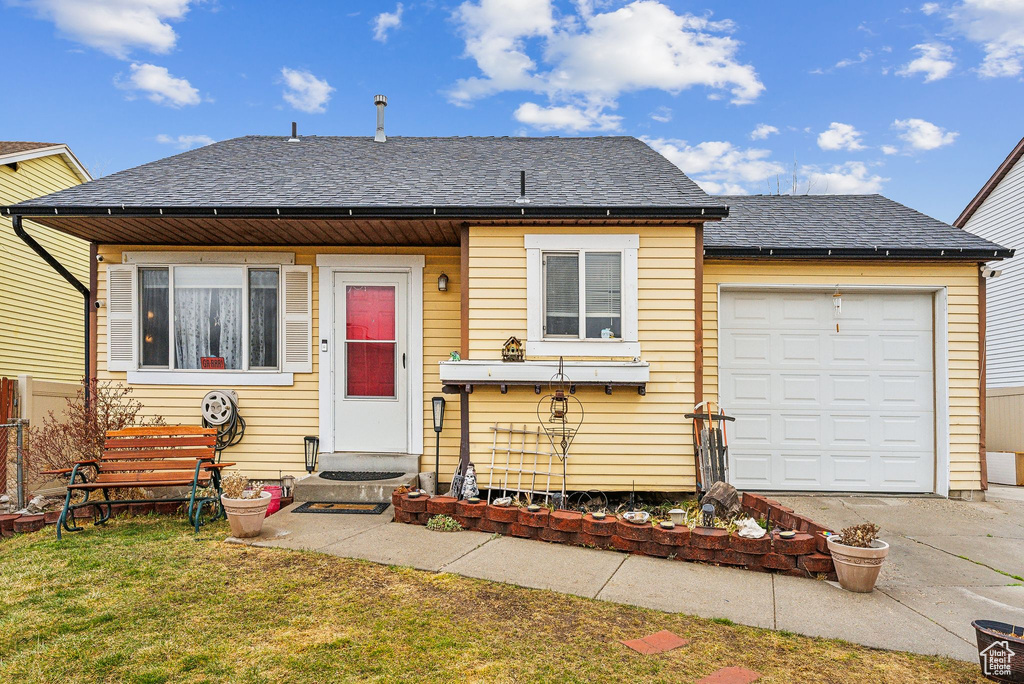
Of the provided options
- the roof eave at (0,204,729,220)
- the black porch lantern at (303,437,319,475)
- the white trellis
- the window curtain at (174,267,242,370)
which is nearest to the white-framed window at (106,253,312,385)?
the window curtain at (174,267,242,370)

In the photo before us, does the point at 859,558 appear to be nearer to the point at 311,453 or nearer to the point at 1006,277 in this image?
the point at 311,453

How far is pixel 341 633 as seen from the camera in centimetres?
320

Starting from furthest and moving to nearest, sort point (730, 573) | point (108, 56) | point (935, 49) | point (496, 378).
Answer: point (108, 56), point (935, 49), point (496, 378), point (730, 573)

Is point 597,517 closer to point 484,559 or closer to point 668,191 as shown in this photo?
point 484,559

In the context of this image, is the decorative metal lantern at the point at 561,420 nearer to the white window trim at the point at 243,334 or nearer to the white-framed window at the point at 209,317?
the white window trim at the point at 243,334

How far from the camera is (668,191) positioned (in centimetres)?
675

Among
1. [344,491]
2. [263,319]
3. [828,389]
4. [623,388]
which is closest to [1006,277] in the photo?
[828,389]

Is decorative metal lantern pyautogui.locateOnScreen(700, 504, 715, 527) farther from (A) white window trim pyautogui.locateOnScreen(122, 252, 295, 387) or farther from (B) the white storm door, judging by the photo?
(A) white window trim pyautogui.locateOnScreen(122, 252, 295, 387)

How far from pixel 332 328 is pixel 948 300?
729cm

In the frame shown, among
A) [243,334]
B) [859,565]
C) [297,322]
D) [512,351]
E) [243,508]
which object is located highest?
[297,322]

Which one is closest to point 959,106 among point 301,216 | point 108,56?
point 301,216

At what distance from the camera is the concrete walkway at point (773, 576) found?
351 cm

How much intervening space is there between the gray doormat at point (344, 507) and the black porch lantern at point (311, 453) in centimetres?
71

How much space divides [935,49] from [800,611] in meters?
15.3
